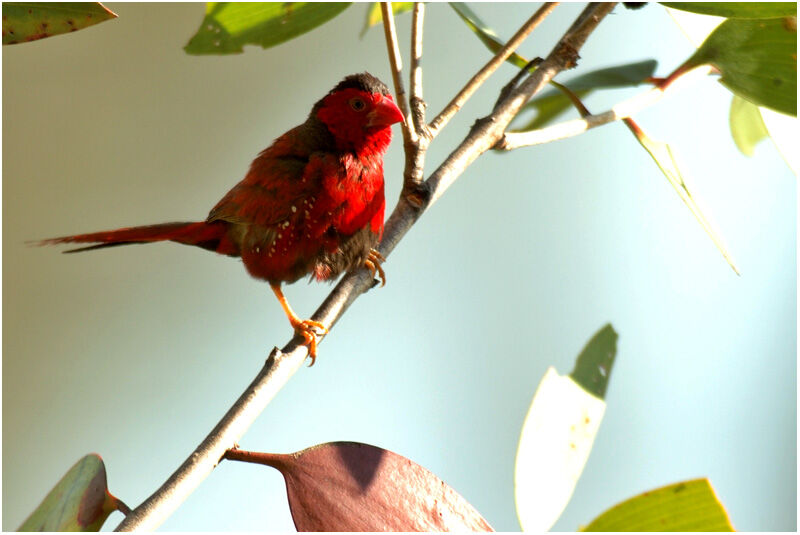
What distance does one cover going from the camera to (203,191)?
1.64 m

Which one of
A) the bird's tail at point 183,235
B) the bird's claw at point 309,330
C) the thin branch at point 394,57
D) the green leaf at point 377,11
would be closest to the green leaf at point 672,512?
the bird's claw at point 309,330

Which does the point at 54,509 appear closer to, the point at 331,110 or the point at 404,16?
the point at 331,110

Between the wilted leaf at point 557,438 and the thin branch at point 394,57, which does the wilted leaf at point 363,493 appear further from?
the thin branch at point 394,57

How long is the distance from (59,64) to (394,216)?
128 cm

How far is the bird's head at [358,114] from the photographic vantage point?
28.0 inches

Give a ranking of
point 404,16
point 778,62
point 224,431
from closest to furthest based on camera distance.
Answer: point 224,431
point 778,62
point 404,16

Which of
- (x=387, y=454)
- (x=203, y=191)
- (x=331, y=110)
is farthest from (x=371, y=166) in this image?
(x=203, y=191)

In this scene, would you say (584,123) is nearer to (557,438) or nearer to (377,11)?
(557,438)

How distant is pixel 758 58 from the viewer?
607 millimetres

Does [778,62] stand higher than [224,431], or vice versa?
[778,62]

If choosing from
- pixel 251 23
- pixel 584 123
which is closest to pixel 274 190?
pixel 251 23

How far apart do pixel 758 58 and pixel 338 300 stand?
0.40 m

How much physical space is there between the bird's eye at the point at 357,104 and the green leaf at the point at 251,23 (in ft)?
0.26

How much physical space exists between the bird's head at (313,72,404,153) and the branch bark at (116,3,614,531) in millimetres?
118
